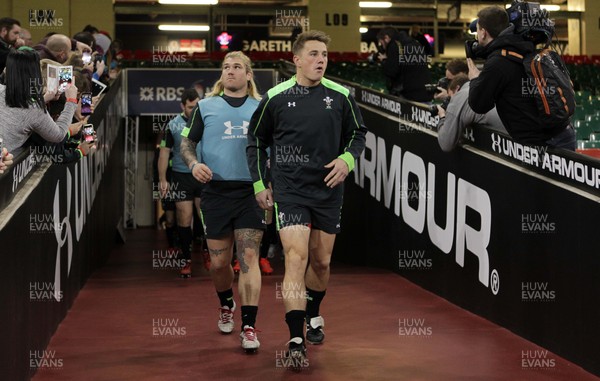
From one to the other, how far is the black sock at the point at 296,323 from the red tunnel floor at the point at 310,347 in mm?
229

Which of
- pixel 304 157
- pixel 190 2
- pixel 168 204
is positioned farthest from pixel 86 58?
pixel 190 2

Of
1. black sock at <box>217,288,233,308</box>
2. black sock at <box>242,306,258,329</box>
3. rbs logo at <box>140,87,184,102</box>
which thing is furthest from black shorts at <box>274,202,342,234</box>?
rbs logo at <box>140,87,184,102</box>

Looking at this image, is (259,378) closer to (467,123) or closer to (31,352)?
(31,352)

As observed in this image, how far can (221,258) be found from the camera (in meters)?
7.58

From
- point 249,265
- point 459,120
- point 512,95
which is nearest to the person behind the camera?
point 512,95

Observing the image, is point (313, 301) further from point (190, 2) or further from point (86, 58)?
point (190, 2)

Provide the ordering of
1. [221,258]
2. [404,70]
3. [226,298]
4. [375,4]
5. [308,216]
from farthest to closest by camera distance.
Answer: [375,4] → [404,70] → [226,298] → [221,258] → [308,216]

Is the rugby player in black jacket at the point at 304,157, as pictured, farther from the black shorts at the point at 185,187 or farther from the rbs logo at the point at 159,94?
the rbs logo at the point at 159,94

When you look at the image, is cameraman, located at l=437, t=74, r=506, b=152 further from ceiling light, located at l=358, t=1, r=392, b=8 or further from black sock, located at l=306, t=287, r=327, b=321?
ceiling light, located at l=358, t=1, r=392, b=8

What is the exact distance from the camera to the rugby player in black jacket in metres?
6.71

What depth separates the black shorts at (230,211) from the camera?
24.4 ft

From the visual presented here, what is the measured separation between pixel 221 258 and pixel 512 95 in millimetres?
2351

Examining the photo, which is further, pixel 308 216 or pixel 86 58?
pixel 86 58

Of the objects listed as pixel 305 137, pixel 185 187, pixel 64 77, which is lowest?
pixel 185 187
